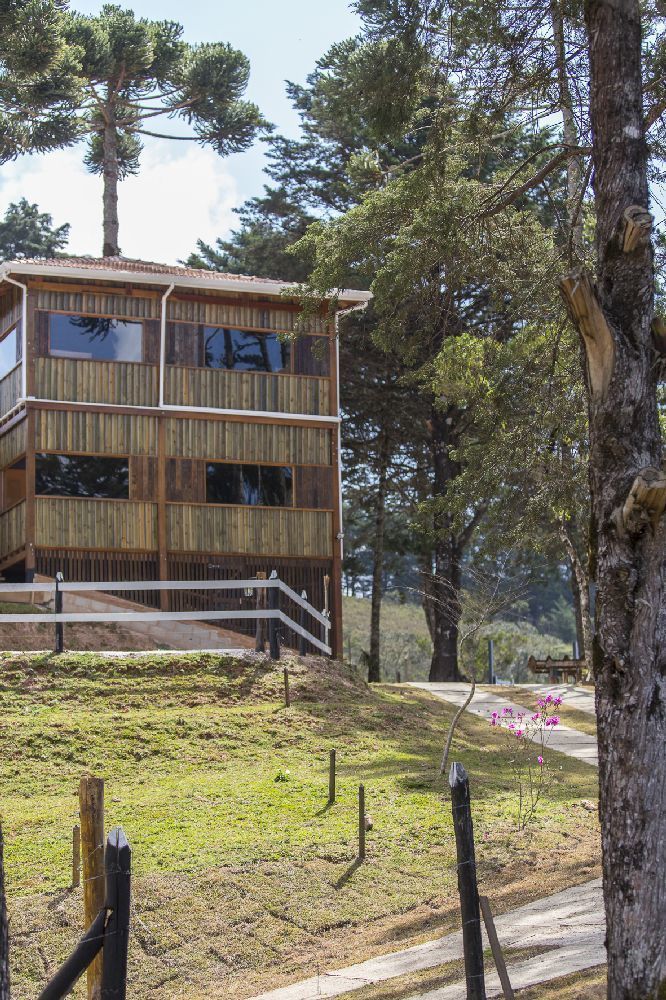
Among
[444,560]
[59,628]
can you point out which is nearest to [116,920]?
[59,628]

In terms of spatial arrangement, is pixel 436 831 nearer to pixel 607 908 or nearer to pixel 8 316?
pixel 607 908

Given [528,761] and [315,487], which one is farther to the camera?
[315,487]

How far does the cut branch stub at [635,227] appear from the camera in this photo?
8641mm

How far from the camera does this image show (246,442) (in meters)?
27.5

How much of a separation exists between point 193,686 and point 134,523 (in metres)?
7.30

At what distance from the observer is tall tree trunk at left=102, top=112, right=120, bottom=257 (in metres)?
38.5

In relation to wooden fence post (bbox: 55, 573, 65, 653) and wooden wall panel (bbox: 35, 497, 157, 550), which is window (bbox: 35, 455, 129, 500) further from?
wooden fence post (bbox: 55, 573, 65, 653)

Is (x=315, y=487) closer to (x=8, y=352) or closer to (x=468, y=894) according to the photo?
(x=8, y=352)

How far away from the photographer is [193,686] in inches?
772

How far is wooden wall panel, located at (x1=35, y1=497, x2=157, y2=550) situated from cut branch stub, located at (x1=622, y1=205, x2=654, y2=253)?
18.5 metres

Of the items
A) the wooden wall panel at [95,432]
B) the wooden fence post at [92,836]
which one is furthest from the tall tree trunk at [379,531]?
the wooden fence post at [92,836]

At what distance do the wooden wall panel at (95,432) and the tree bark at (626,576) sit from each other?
18383 mm

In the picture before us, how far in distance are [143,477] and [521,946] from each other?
17.6 meters

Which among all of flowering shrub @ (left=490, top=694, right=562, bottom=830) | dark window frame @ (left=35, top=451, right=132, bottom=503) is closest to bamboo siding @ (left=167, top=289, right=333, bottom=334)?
dark window frame @ (left=35, top=451, right=132, bottom=503)
